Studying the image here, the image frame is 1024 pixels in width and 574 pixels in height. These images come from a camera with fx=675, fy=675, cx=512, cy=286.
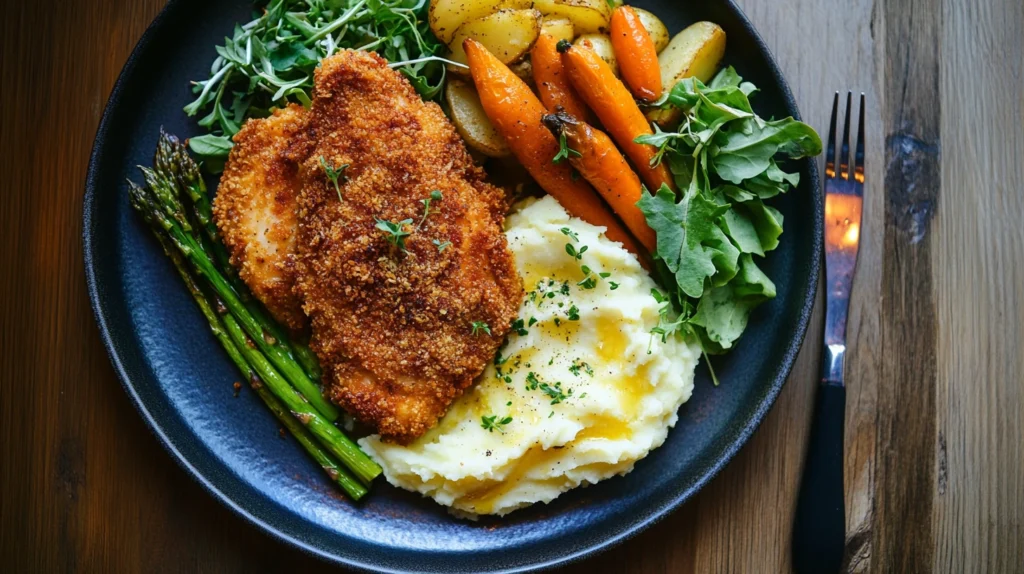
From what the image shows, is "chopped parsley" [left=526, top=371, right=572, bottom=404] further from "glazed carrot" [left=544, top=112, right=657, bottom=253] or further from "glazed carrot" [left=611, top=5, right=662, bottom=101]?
"glazed carrot" [left=611, top=5, right=662, bottom=101]

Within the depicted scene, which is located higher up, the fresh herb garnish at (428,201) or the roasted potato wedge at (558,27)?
the roasted potato wedge at (558,27)

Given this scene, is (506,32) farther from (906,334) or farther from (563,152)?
(906,334)

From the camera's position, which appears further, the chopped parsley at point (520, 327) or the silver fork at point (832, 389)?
the silver fork at point (832, 389)

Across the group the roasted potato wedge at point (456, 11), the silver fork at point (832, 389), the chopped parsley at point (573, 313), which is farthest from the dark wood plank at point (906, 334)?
the roasted potato wedge at point (456, 11)

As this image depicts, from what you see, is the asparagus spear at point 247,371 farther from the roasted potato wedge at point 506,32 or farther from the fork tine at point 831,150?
the fork tine at point 831,150

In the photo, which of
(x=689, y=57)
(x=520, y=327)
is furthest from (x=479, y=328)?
(x=689, y=57)

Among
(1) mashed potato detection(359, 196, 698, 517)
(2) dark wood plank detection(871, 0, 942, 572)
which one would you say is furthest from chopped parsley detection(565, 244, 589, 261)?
(2) dark wood plank detection(871, 0, 942, 572)
